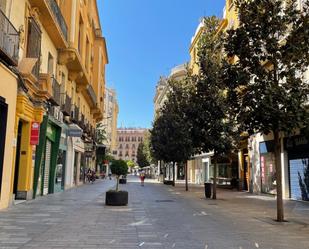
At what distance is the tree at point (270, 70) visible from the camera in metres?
12.6

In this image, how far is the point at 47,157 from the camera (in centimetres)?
2239

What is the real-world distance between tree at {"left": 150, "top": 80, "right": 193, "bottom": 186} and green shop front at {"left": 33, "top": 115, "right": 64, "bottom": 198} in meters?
8.32

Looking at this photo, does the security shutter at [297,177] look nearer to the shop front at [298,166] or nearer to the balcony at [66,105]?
the shop front at [298,166]

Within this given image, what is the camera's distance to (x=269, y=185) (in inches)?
1027

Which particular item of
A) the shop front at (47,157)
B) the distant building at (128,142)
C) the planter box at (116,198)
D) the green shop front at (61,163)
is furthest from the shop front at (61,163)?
the distant building at (128,142)

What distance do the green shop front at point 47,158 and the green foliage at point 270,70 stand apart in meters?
9.59

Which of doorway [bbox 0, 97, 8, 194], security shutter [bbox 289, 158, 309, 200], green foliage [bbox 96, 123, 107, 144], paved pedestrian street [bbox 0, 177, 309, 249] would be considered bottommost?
paved pedestrian street [bbox 0, 177, 309, 249]

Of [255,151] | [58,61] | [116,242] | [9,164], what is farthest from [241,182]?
[116,242]

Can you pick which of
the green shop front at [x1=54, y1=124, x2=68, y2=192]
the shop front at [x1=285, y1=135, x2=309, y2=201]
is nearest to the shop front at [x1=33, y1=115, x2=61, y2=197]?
the green shop front at [x1=54, y1=124, x2=68, y2=192]

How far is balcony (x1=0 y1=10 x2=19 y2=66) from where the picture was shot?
12.3 m

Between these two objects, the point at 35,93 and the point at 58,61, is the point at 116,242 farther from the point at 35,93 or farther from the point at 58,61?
the point at 58,61

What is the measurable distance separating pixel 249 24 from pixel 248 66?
134cm

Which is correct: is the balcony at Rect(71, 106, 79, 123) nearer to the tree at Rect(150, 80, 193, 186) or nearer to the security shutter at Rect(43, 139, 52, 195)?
the security shutter at Rect(43, 139, 52, 195)

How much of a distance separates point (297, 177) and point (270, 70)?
1064cm
